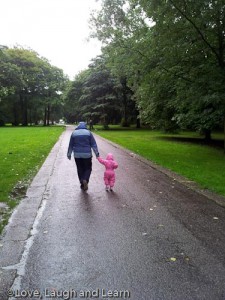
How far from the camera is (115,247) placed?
196 inches

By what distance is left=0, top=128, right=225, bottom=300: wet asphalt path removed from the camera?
12.5 ft

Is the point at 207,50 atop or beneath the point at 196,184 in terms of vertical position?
atop

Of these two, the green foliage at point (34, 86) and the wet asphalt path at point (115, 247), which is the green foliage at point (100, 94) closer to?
the green foliage at point (34, 86)

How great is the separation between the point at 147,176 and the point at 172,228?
217 inches

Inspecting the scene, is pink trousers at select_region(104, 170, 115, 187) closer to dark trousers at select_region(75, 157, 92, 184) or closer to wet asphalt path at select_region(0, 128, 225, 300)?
wet asphalt path at select_region(0, 128, 225, 300)

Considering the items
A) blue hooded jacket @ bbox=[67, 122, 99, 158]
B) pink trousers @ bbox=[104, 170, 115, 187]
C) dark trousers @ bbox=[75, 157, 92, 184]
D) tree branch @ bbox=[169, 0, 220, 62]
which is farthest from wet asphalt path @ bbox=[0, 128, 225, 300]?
tree branch @ bbox=[169, 0, 220, 62]

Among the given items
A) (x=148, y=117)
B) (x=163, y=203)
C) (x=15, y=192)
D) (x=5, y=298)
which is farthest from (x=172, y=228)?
(x=148, y=117)

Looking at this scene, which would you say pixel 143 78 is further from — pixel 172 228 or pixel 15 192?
pixel 172 228

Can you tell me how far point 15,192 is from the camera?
8.75 meters

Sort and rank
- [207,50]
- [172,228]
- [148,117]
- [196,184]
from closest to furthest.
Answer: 1. [172,228]
2. [196,184]
3. [207,50]
4. [148,117]

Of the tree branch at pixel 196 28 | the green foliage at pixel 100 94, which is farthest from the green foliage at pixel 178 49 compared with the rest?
the green foliage at pixel 100 94

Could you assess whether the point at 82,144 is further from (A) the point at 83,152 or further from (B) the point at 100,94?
(B) the point at 100,94

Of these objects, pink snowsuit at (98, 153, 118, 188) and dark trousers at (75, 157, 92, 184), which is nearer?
pink snowsuit at (98, 153, 118, 188)

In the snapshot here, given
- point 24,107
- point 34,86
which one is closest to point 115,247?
point 34,86
